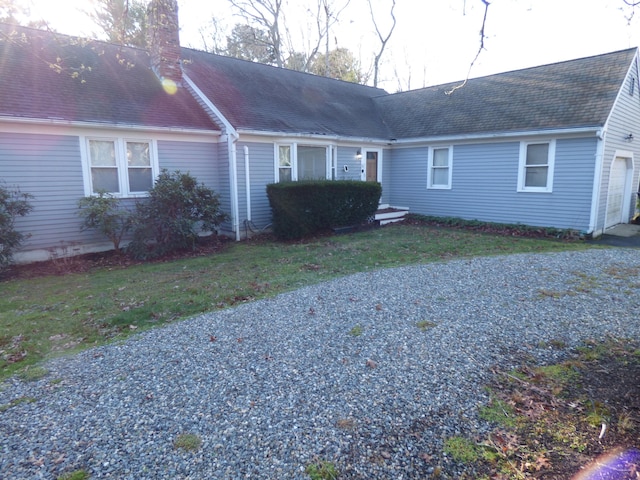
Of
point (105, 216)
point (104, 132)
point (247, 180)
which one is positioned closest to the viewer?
point (105, 216)

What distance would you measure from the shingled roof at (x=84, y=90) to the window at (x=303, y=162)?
2384 millimetres

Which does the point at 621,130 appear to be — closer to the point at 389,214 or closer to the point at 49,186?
the point at 389,214

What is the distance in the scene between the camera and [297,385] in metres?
3.42

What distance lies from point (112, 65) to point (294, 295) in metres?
10.3

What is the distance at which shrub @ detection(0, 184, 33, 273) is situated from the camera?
7672 mm

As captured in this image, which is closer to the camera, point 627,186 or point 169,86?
point 169,86

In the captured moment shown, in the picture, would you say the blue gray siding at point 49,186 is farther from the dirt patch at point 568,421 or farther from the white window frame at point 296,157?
the dirt patch at point 568,421

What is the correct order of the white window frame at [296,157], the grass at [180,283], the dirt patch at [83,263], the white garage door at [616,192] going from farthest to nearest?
the white window frame at [296,157] < the white garage door at [616,192] < the dirt patch at [83,263] < the grass at [180,283]

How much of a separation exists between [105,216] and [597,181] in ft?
42.1

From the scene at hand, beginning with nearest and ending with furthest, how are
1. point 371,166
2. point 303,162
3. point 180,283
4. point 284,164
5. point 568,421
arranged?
point 568,421
point 180,283
point 284,164
point 303,162
point 371,166

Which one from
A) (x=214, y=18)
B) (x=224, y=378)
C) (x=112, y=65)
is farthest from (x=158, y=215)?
(x=214, y=18)

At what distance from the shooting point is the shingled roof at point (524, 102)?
1125cm

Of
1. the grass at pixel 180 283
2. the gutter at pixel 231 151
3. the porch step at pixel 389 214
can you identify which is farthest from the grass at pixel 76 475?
the porch step at pixel 389 214

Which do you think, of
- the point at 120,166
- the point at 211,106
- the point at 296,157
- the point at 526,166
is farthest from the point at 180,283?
the point at 526,166
